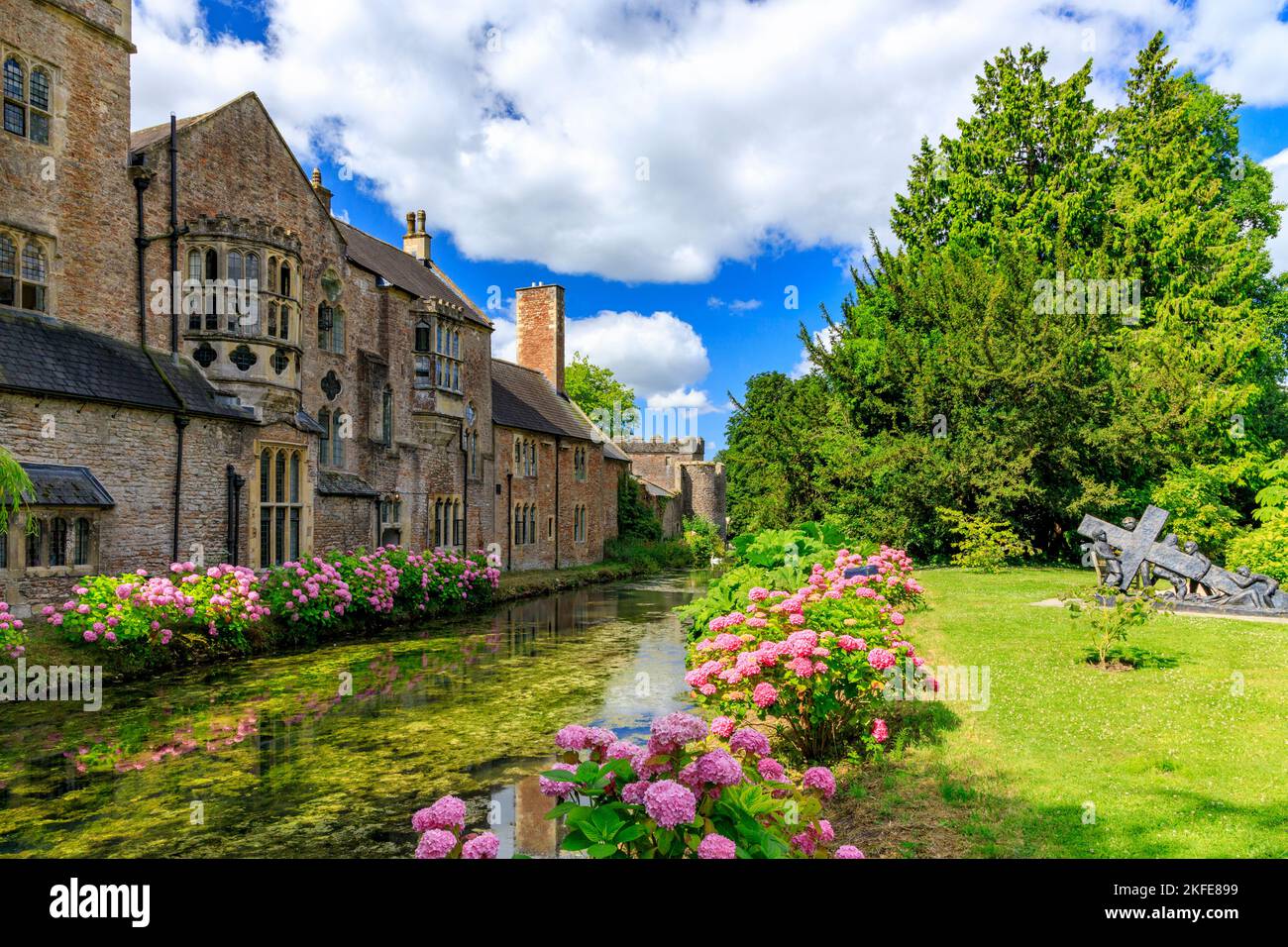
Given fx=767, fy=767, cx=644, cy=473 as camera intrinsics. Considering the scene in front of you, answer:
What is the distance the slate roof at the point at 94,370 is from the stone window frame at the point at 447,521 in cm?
984

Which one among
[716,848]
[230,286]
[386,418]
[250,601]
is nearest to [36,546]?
[250,601]

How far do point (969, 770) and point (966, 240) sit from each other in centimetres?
2768

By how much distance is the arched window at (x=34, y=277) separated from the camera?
14.3 meters

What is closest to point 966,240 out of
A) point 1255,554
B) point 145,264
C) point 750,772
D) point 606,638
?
point 1255,554

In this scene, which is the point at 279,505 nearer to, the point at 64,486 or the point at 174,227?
the point at 64,486

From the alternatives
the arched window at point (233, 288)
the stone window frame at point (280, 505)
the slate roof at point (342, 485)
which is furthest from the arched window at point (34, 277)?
the slate roof at point (342, 485)

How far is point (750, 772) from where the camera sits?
13.7 feet

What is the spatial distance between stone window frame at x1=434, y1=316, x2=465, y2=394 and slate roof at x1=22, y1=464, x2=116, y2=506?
41.0 ft

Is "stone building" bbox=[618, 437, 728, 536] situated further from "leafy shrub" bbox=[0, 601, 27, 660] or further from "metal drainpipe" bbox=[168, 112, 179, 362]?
"leafy shrub" bbox=[0, 601, 27, 660]

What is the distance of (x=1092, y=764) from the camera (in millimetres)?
6344

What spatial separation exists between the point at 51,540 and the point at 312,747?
787 centimetres

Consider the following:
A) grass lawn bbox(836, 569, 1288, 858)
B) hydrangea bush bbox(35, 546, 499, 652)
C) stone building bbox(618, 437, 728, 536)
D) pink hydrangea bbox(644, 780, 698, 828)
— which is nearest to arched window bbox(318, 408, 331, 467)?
hydrangea bush bbox(35, 546, 499, 652)
